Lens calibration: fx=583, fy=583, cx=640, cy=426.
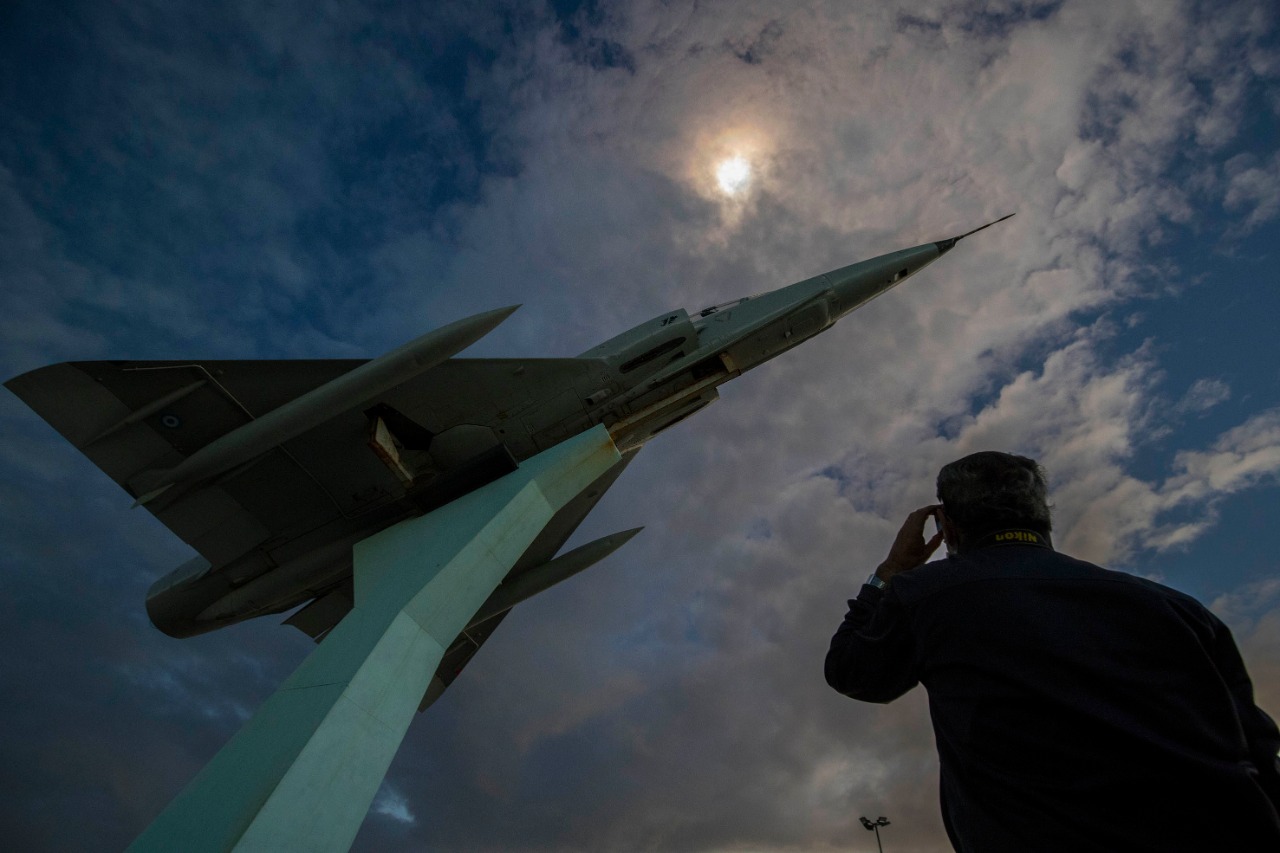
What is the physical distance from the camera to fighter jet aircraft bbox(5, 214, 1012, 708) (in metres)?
8.88

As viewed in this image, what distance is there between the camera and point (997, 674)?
1778mm

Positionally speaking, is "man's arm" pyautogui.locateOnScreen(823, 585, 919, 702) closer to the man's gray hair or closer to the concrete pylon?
the man's gray hair

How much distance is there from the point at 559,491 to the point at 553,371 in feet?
9.35

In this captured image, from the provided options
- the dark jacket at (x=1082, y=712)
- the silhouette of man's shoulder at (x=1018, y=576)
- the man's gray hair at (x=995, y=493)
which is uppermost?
the man's gray hair at (x=995, y=493)

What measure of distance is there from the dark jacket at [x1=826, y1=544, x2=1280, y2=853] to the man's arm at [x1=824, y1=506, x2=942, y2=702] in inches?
0.7

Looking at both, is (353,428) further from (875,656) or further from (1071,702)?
(1071,702)

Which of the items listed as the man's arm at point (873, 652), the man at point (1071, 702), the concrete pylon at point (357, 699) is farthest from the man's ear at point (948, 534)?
the concrete pylon at point (357, 699)

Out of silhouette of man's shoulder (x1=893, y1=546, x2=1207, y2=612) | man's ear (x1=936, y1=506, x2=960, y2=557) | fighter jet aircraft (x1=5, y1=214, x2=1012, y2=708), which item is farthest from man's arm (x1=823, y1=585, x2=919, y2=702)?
fighter jet aircraft (x1=5, y1=214, x2=1012, y2=708)

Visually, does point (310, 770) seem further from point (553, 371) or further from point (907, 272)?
point (907, 272)

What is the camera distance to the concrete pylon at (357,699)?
162 inches

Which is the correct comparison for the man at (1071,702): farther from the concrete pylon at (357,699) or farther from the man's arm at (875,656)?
the concrete pylon at (357,699)

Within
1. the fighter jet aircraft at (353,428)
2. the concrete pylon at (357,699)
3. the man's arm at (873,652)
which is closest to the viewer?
the man's arm at (873,652)

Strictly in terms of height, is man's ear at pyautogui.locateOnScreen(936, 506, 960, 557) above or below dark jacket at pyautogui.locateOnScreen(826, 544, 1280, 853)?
above

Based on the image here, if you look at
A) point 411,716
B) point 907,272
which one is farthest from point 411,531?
point 907,272
